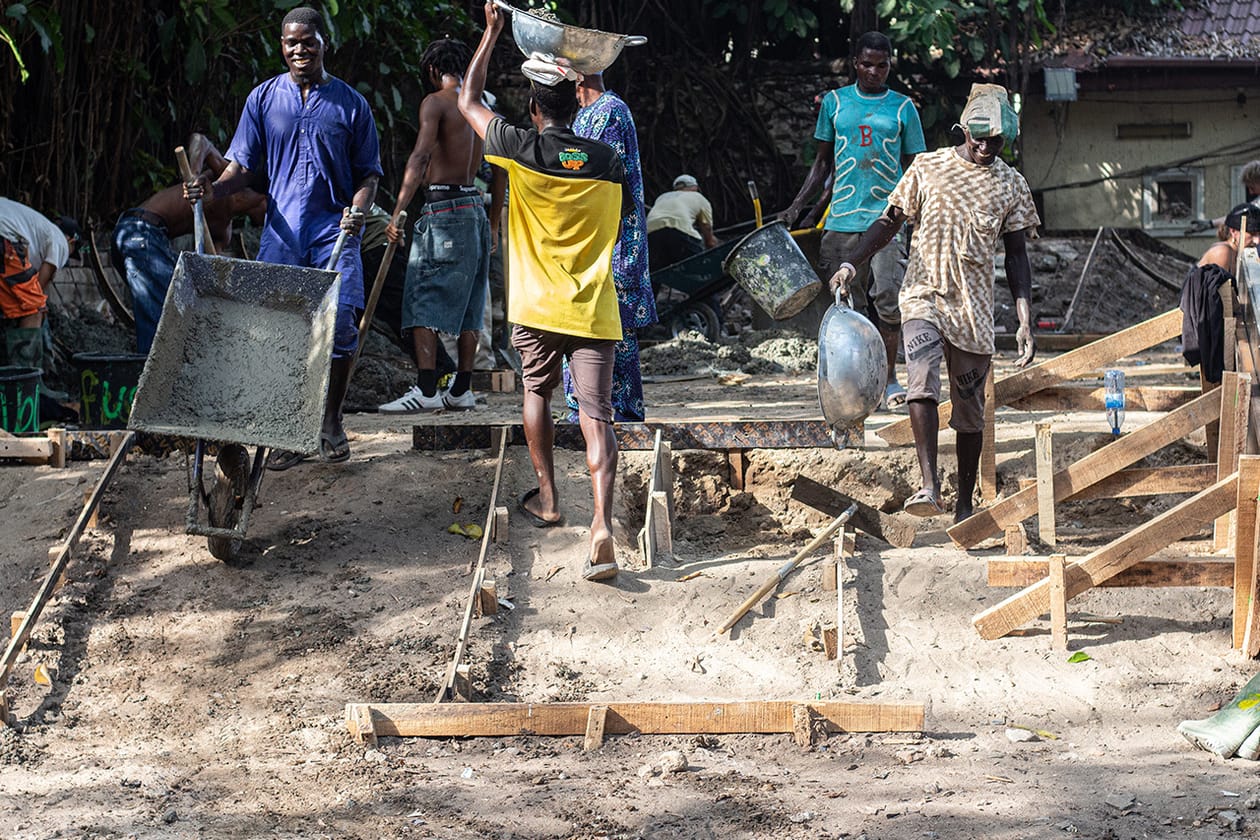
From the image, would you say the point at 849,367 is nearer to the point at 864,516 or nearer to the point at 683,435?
the point at 864,516

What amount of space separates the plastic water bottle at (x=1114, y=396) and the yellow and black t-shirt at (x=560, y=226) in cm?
256

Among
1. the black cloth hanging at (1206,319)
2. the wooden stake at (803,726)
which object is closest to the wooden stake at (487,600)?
the wooden stake at (803,726)

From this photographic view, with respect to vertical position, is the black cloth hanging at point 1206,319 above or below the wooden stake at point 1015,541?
above

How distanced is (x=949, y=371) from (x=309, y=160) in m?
2.84

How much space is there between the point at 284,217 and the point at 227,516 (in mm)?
1353

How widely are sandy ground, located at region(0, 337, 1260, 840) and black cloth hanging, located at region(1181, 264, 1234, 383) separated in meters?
1.00

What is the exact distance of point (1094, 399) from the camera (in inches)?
283

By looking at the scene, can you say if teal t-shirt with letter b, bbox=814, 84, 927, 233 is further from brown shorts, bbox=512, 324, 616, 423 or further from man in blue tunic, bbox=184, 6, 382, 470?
man in blue tunic, bbox=184, 6, 382, 470

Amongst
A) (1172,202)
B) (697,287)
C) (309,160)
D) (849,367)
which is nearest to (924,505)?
(849,367)

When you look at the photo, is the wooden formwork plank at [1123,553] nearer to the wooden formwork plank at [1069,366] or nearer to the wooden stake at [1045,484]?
the wooden stake at [1045,484]

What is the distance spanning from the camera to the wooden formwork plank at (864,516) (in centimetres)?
646

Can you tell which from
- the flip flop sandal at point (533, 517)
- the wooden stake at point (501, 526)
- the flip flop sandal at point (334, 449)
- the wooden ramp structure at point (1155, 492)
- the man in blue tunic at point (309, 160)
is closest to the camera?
the wooden ramp structure at point (1155, 492)

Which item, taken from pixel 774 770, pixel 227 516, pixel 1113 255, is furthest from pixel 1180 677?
pixel 1113 255

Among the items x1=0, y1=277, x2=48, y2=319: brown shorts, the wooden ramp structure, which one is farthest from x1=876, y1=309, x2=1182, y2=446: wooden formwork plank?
x1=0, y1=277, x2=48, y2=319: brown shorts
